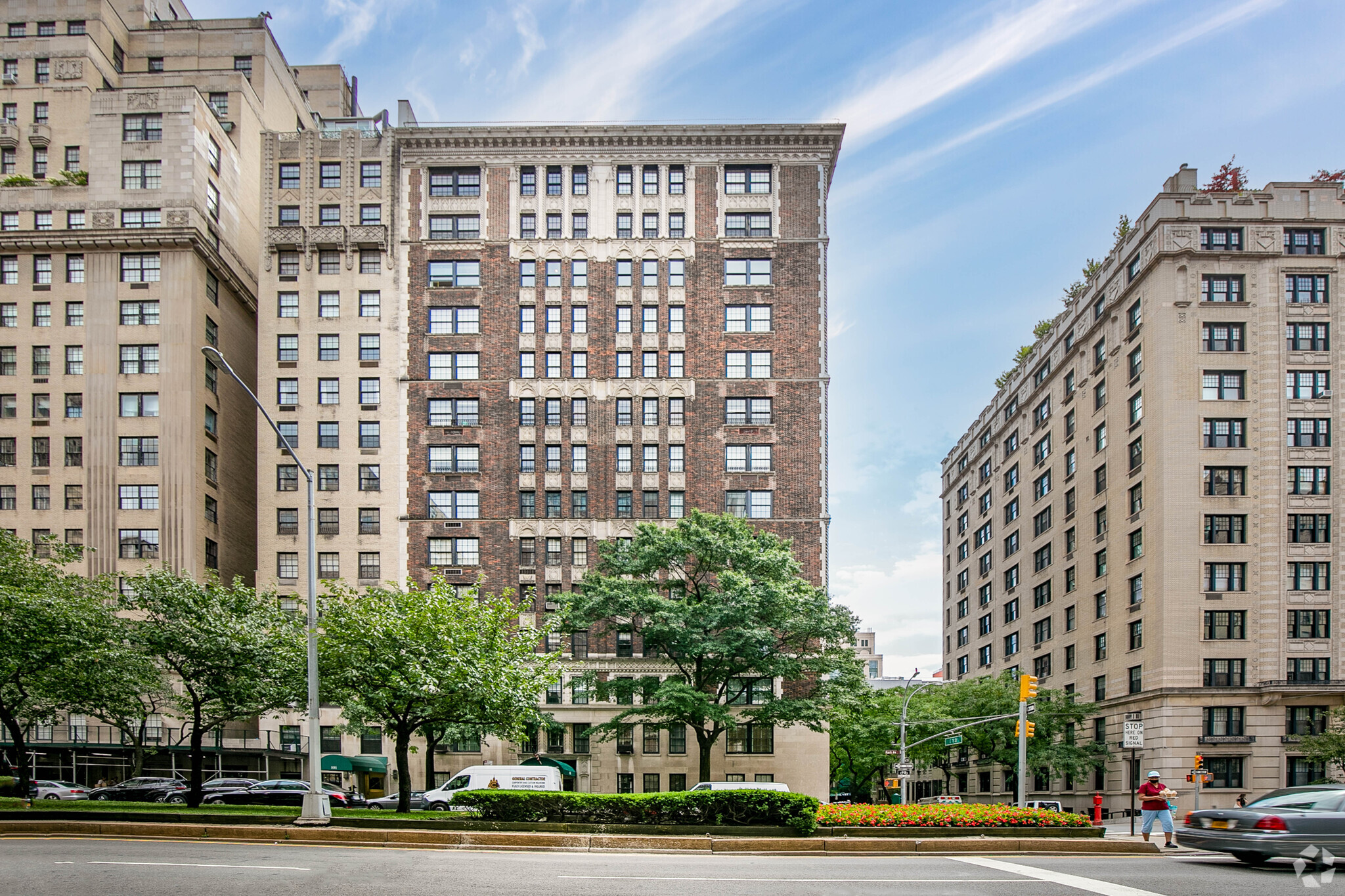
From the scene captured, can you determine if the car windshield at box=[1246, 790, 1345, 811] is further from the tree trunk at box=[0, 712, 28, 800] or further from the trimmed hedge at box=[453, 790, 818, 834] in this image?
the tree trunk at box=[0, 712, 28, 800]

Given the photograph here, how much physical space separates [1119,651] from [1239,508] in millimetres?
11034

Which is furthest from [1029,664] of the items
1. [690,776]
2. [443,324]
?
[443,324]

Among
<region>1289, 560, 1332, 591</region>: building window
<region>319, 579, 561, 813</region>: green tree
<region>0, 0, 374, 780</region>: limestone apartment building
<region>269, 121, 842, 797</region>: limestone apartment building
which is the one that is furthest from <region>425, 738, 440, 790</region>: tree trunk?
<region>1289, 560, 1332, 591</region>: building window

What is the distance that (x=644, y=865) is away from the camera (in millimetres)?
17438

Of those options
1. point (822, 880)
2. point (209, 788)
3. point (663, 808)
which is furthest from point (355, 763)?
point (822, 880)

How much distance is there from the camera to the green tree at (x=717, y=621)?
4828cm

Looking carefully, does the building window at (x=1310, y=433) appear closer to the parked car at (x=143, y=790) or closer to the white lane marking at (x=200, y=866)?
the parked car at (x=143, y=790)

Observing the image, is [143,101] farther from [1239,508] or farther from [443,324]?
[1239,508]

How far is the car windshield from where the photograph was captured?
57.0 ft

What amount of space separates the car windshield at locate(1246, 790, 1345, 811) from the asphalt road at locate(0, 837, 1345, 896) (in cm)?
97

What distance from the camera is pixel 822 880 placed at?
50.4 feet

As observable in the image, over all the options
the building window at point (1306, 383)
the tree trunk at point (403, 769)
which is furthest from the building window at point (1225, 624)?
the tree trunk at point (403, 769)

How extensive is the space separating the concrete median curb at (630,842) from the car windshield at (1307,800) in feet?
11.3

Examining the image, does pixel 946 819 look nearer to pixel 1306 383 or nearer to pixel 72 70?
pixel 1306 383
